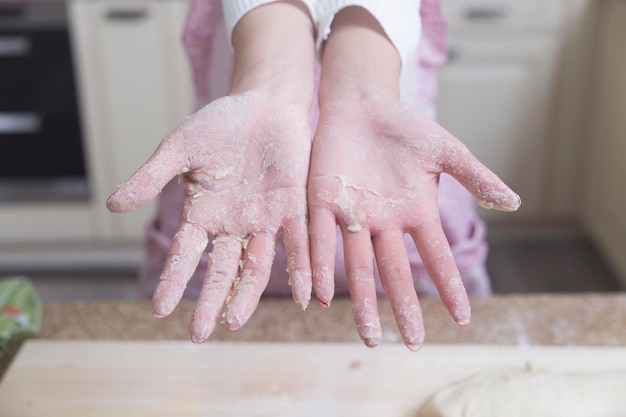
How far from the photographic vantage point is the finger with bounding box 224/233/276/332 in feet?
1.47

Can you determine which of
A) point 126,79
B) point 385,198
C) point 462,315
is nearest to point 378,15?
point 385,198

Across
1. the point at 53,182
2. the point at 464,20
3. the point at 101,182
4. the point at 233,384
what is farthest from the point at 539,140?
the point at 233,384

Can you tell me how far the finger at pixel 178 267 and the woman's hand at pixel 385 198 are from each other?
0.27 feet

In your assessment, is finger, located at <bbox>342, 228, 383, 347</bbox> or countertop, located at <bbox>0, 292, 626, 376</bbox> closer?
finger, located at <bbox>342, 228, 383, 347</bbox>

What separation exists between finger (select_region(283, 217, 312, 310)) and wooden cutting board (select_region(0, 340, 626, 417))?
20 cm

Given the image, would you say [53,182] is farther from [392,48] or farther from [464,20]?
[392,48]

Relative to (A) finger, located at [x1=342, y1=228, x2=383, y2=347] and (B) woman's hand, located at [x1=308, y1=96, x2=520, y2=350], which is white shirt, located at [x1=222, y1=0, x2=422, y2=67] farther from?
(A) finger, located at [x1=342, y1=228, x2=383, y2=347]

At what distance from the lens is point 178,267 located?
18.1 inches

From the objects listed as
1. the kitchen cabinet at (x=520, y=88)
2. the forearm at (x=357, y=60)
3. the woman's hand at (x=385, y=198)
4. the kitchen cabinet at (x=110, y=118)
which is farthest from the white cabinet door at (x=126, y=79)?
the woman's hand at (x=385, y=198)

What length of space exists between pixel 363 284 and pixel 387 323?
0.29 meters

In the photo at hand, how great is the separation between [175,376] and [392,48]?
14.7 inches

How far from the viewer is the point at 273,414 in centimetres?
62

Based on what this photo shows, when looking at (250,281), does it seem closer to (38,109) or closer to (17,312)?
(17,312)

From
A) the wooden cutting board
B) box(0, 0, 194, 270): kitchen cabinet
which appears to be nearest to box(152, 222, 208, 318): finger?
the wooden cutting board
